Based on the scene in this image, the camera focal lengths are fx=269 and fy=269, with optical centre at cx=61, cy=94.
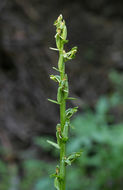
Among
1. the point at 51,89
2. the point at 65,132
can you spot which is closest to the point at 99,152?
the point at 65,132

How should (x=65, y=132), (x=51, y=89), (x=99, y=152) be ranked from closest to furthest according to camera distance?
(x=65, y=132) → (x=99, y=152) → (x=51, y=89)

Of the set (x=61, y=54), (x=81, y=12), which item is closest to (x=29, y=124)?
(x=81, y=12)

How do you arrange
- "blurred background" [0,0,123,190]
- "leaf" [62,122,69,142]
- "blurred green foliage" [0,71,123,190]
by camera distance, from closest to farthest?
"leaf" [62,122,69,142], "blurred green foliage" [0,71,123,190], "blurred background" [0,0,123,190]

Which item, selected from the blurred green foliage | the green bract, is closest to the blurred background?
the blurred green foliage

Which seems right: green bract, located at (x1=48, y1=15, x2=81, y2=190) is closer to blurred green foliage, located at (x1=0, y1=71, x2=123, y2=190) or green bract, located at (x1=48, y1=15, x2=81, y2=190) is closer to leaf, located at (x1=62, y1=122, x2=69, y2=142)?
leaf, located at (x1=62, y1=122, x2=69, y2=142)

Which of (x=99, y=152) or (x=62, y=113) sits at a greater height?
(x=99, y=152)

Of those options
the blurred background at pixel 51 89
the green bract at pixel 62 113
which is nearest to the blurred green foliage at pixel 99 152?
the blurred background at pixel 51 89

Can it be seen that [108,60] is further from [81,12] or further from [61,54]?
[61,54]

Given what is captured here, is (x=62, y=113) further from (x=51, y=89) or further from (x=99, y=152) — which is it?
(x=51, y=89)

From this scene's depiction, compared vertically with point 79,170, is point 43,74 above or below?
above
